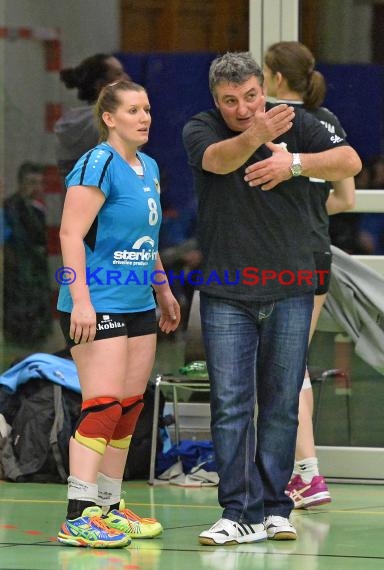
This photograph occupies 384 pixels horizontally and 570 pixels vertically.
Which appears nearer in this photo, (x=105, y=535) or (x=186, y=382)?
(x=105, y=535)

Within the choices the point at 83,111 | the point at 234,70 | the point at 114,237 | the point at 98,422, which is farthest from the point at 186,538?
the point at 83,111

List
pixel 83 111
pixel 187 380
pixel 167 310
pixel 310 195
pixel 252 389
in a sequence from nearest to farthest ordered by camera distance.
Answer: pixel 252 389 < pixel 167 310 < pixel 310 195 < pixel 187 380 < pixel 83 111

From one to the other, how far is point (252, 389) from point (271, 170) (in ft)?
2.95

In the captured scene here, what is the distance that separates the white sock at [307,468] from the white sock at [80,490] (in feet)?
5.28

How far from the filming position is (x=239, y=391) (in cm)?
550

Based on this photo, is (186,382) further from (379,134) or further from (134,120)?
(134,120)

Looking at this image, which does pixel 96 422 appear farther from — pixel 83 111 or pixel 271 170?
pixel 83 111

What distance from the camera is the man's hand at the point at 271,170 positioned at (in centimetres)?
533

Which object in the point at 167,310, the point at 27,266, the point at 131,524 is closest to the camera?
the point at 131,524

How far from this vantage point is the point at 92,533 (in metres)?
5.43

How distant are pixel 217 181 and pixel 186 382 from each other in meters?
2.37

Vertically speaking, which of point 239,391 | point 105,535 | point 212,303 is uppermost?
point 212,303

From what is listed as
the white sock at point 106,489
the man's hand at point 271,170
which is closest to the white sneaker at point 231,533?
the white sock at point 106,489

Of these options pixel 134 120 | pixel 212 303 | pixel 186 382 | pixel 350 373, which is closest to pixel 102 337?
pixel 212 303
